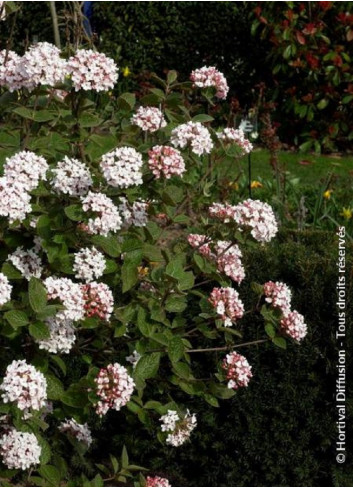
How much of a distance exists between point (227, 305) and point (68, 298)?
1.90 ft

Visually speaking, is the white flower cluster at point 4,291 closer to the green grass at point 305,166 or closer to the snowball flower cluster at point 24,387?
the snowball flower cluster at point 24,387

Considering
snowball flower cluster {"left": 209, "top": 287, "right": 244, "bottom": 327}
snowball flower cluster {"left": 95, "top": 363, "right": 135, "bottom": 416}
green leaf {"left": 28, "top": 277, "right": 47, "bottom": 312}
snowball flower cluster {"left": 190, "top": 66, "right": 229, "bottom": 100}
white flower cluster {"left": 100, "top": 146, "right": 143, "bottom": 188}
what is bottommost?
snowball flower cluster {"left": 95, "top": 363, "right": 135, "bottom": 416}

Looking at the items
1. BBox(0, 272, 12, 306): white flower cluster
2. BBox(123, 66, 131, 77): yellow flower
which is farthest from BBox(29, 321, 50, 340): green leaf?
BBox(123, 66, 131, 77): yellow flower

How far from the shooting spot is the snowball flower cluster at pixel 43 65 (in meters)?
2.52

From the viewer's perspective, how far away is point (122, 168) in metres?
2.41

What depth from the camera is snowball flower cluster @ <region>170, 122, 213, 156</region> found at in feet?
8.81

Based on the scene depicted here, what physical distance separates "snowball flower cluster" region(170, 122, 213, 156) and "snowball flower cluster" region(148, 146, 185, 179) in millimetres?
152

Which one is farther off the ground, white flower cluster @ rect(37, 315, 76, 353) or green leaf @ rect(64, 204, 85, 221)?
green leaf @ rect(64, 204, 85, 221)

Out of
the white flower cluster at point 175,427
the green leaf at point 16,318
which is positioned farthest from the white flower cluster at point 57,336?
the white flower cluster at point 175,427

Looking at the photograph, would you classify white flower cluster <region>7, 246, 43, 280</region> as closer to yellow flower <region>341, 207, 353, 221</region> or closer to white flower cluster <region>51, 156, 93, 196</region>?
white flower cluster <region>51, 156, 93, 196</region>

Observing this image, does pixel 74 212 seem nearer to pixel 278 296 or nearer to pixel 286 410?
pixel 278 296

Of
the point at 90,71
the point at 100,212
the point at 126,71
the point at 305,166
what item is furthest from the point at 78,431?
the point at 126,71

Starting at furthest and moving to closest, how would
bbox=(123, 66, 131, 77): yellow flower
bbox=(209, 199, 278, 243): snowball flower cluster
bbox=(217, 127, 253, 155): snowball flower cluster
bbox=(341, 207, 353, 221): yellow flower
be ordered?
1. bbox=(123, 66, 131, 77): yellow flower
2. bbox=(341, 207, 353, 221): yellow flower
3. bbox=(217, 127, 253, 155): snowball flower cluster
4. bbox=(209, 199, 278, 243): snowball flower cluster

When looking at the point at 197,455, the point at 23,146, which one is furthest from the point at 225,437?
the point at 23,146
